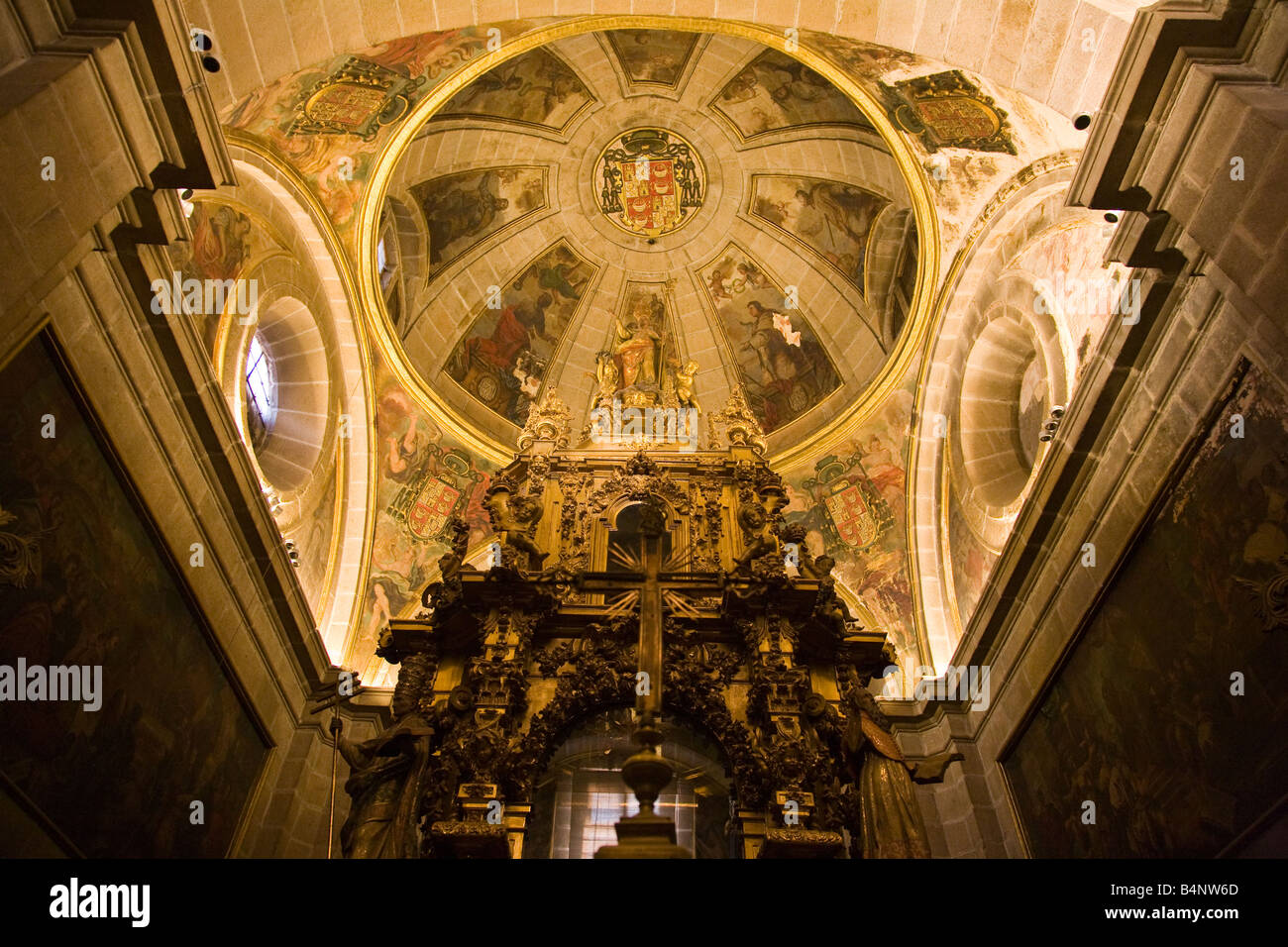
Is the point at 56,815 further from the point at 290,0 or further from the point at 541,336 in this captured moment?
the point at 541,336

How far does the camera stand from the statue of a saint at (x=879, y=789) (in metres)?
8.28

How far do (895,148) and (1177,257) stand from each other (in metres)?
6.87

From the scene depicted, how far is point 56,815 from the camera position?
7.52 meters

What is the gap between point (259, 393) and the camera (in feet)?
43.0

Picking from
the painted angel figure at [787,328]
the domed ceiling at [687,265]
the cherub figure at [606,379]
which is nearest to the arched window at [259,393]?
the domed ceiling at [687,265]

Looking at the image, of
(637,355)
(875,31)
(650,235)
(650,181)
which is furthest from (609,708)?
(650,181)

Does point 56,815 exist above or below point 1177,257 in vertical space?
below

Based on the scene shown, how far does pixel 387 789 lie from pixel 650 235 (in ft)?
44.2

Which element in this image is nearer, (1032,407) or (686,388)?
(1032,407)

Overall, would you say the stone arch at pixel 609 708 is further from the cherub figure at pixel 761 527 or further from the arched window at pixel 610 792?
the cherub figure at pixel 761 527

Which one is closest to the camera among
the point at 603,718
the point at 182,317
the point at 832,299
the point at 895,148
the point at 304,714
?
the point at 182,317

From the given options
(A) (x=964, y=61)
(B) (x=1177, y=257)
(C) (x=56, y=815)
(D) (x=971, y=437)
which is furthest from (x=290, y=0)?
(D) (x=971, y=437)

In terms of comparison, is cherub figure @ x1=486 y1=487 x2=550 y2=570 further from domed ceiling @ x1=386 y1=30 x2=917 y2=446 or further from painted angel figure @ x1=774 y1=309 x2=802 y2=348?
painted angel figure @ x1=774 y1=309 x2=802 y2=348

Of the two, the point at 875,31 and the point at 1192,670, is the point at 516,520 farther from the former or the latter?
the point at 1192,670
